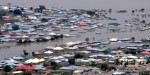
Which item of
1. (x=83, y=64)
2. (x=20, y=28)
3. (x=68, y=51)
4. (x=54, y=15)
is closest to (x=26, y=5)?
(x=54, y=15)

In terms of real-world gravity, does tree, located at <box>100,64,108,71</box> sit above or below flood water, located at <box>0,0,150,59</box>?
below

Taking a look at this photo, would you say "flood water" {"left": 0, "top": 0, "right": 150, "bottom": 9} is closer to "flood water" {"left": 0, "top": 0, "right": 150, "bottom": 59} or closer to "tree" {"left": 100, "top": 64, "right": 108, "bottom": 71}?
"flood water" {"left": 0, "top": 0, "right": 150, "bottom": 59}

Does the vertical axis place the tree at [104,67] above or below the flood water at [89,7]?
below

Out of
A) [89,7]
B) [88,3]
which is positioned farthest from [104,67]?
[88,3]

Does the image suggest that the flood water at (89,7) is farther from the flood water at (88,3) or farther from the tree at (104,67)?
the tree at (104,67)

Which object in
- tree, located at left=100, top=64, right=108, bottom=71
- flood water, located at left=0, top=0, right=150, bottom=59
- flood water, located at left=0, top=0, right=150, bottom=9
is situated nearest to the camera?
tree, located at left=100, top=64, right=108, bottom=71

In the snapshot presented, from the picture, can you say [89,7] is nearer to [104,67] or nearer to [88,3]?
[88,3]

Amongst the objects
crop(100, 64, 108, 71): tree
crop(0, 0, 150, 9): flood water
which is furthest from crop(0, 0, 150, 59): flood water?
crop(100, 64, 108, 71): tree

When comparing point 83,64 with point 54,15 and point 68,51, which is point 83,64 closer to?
point 68,51

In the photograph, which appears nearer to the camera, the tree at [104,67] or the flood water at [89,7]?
the tree at [104,67]

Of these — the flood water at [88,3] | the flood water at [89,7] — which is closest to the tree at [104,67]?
the flood water at [89,7]

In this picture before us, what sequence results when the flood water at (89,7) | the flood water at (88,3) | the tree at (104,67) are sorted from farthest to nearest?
the flood water at (88,3) → the flood water at (89,7) → the tree at (104,67)
